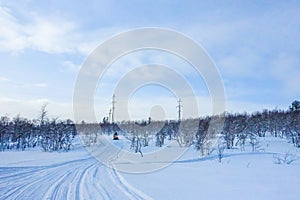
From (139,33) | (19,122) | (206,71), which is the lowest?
(19,122)

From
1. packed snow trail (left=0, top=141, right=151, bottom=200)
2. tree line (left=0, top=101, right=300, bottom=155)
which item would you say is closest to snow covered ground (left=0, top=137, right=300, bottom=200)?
packed snow trail (left=0, top=141, right=151, bottom=200)

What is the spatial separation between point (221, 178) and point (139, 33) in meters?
8.79

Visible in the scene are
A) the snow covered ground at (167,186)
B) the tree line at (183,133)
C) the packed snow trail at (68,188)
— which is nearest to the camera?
the packed snow trail at (68,188)

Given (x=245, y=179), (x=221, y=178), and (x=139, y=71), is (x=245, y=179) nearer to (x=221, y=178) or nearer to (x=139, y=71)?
(x=221, y=178)

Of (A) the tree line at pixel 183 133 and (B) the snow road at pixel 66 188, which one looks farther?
(A) the tree line at pixel 183 133

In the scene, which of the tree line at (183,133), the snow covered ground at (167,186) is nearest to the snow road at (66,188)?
the snow covered ground at (167,186)

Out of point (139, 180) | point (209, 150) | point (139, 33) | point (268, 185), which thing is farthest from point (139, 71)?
point (268, 185)

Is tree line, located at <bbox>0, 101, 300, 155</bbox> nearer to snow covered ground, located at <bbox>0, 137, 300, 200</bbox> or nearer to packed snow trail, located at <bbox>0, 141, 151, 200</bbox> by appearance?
snow covered ground, located at <bbox>0, 137, 300, 200</bbox>

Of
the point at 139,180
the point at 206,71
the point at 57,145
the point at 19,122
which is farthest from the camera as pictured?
the point at 19,122

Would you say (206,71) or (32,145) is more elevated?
(206,71)

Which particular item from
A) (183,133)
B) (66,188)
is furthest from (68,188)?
(183,133)

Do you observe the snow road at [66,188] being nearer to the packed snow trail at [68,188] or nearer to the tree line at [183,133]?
the packed snow trail at [68,188]

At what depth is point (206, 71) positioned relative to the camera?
14.7 m

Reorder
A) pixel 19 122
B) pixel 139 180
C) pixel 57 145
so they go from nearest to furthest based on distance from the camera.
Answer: pixel 139 180 < pixel 57 145 < pixel 19 122
